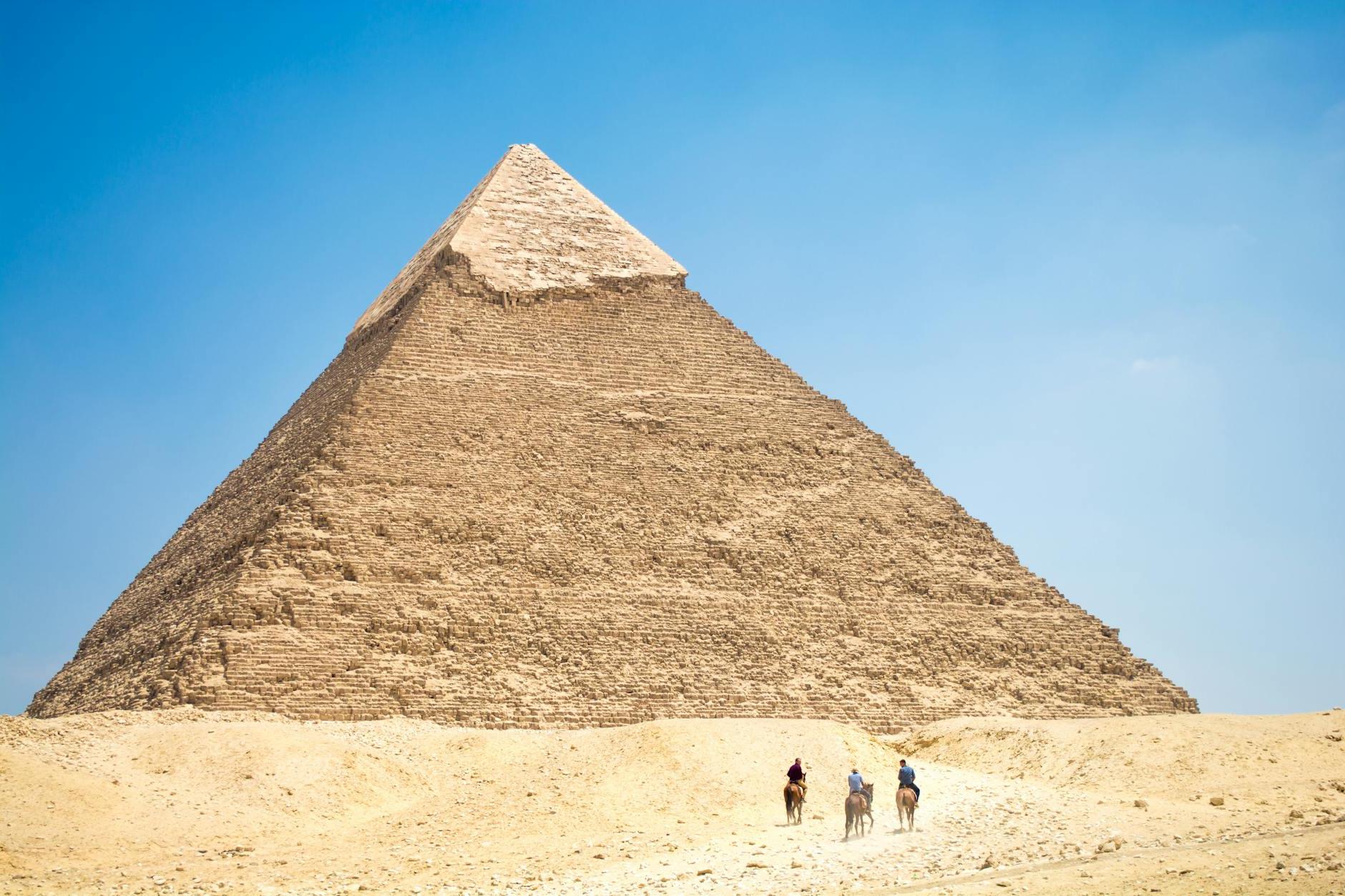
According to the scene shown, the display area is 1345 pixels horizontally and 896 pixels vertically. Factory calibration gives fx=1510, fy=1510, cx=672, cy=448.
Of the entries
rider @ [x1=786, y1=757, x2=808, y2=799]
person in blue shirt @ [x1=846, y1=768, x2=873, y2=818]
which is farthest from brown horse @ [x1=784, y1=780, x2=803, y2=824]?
person in blue shirt @ [x1=846, y1=768, x2=873, y2=818]

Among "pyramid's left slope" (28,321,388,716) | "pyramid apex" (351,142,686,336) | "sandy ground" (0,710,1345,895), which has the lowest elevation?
"sandy ground" (0,710,1345,895)

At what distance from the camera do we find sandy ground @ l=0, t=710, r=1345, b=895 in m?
11.8

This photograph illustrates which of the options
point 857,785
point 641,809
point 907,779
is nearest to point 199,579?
point 641,809

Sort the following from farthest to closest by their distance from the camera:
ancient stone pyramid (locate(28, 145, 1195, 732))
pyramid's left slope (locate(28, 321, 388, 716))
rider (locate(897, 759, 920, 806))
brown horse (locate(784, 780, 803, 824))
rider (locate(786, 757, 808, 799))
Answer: ancient stone pyramid (locate(28, 145, 1195, 732))
pyramid's left slope (locate(28, 321, 388, 716))
rider (locate(786, 757, 808, 799))
brown horse (locate(784, 780, 803, 824))
rider (locate(897, 759, 920, 806))

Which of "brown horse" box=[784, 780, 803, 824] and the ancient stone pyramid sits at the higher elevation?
the ancient stone pyramid

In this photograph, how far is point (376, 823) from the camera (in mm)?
14898

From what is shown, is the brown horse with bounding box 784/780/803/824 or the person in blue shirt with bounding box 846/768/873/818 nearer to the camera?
the person in blue shirt with bounding box 846/768/873/818

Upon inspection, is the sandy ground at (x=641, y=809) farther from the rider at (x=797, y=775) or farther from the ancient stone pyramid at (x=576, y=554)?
the ancient stone pyramid at (x=576, y=554)

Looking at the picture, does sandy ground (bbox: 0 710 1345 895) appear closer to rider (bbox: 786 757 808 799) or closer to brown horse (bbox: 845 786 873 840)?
brown horse (bbox: 845 786 873 840)

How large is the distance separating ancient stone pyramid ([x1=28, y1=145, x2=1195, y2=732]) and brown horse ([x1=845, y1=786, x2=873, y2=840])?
7.32m

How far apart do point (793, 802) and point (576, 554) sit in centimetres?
941

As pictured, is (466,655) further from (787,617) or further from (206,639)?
(787,617)

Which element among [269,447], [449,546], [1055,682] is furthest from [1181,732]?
[269,447]

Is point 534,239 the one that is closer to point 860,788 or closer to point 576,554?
point 576,554
